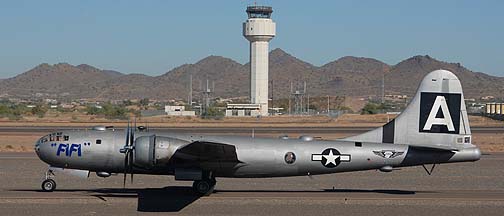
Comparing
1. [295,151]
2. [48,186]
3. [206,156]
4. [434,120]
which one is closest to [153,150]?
[206,156]

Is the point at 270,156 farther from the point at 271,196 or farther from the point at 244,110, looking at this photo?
the point at 244,110

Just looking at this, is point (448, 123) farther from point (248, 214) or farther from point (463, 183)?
point (248, 214)

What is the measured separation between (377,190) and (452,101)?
16.9 ft

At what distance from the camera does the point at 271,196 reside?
29734 mm

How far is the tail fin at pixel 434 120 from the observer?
29.9m

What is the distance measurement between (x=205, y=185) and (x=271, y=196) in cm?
261

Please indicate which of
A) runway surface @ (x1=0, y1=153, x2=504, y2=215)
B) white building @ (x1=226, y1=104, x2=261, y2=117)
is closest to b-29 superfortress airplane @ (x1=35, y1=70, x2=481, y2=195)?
runway surface @ (x1=0, y1=153, x2=504, y2=215)

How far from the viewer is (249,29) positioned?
152875 millimetres

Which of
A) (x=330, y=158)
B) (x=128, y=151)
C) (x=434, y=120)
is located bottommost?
(x=330, y=158)

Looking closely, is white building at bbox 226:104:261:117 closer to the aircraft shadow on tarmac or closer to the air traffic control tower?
the air traffic control tower

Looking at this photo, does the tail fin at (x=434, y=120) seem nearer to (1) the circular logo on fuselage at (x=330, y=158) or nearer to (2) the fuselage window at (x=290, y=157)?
(1) the circular logo on fuselage at (x=330, y=158)

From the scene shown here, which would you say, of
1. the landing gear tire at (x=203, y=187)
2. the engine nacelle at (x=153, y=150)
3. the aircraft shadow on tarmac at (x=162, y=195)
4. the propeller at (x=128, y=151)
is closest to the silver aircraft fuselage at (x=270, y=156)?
the propeller at (x=128, y=151)

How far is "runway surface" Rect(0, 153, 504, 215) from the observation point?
26.7 metres

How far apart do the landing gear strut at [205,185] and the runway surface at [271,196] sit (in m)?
0.42
